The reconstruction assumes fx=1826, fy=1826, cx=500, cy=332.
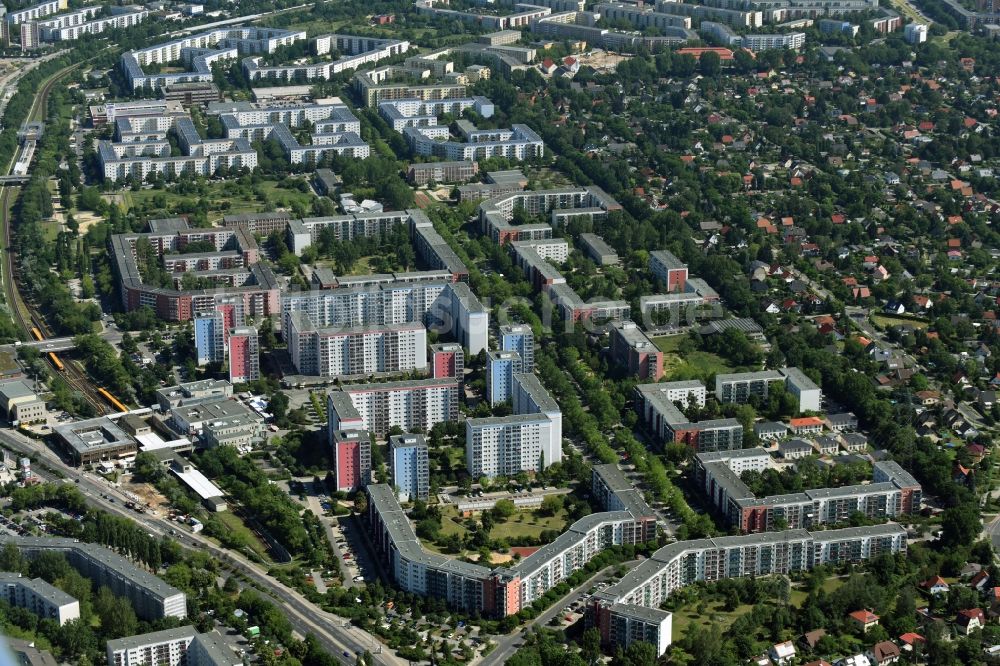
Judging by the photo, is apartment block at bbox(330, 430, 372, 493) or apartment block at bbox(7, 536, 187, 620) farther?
apartment block at bbox(330, 430, 372, 493)

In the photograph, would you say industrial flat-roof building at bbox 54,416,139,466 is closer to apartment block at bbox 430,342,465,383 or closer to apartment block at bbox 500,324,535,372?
apartment block at bbox 430,342,465,383

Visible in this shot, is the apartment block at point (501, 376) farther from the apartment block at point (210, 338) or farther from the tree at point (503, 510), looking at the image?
the apartment block at point (210, 338)

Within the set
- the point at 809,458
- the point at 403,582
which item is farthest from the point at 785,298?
the point at 403,582

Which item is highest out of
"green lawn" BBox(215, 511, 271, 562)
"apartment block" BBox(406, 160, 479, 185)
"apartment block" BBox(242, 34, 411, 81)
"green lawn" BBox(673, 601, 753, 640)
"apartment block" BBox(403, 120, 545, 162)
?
"apartment block" BBox(242, 34, 411, 81)

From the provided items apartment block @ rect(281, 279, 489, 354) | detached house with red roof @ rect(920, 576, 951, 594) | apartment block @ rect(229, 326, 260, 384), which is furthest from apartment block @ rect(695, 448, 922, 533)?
apartment block @ rect(229, 326, 260, 384)

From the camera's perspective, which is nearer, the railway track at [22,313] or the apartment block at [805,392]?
the apartment block at [805,392]

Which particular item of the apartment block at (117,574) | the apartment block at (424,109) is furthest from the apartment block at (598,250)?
the apartment block at (117,574)

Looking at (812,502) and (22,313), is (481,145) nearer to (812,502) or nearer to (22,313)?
(22,313)
